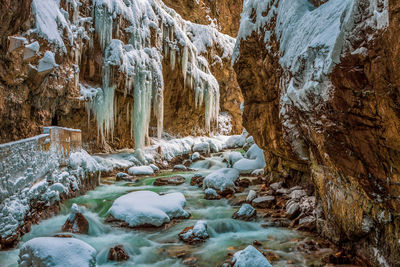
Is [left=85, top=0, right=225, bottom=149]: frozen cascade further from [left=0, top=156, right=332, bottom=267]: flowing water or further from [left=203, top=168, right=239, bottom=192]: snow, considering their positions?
[left=0, top=156, right=332, bottom=267]: flowing water

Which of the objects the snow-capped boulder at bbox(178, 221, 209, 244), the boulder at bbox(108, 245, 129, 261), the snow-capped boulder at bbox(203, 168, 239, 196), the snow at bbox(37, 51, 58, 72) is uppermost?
the snow at bbox(37, 51, 58, 72)

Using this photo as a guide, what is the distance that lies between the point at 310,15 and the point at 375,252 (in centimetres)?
381

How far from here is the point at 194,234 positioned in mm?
5742

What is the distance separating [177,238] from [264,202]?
3041 millimetres

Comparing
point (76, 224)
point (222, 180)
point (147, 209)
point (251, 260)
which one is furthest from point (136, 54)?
point (251, 260)

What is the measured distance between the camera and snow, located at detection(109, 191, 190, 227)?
257 inches

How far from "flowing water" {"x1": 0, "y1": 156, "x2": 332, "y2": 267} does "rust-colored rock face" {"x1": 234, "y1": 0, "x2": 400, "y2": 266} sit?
0.97m

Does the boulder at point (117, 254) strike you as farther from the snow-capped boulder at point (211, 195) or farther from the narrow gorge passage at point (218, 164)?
the snow-capped boulder at point (211, 195)

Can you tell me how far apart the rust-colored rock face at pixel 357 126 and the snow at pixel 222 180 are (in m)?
3.89

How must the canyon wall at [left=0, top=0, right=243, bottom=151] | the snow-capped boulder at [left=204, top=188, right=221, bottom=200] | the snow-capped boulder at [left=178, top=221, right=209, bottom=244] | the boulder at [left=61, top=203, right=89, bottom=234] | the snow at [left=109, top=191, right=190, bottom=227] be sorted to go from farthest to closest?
the snow-capped boulder at [left=204, top=188, right=221, bottom=200] < the canyon wall at [left=0, top=0, right=243, bottom=151] < the snow at [left=109, top=191, right=190, bottom=227] < the boulder at [left=61, top=203, right=89, bottom=234] < the snow-capped boulder at [left=178, top=221, right=209, bottom=244]

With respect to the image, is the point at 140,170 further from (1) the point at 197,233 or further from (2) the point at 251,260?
(2) the point at 251,260

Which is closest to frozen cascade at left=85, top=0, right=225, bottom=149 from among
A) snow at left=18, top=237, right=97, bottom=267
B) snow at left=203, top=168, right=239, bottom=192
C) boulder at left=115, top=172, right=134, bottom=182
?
boulder at left=115, top=172, right=134, bottom=182

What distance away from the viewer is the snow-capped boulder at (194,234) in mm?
5641

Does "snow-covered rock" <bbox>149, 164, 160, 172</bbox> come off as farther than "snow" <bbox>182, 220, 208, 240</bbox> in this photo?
Yes
